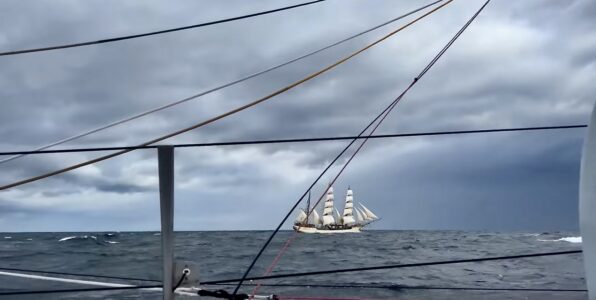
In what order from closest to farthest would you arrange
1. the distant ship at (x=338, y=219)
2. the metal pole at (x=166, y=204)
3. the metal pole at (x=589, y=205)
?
the metal pole at (x=589, y=205) → the metal pole at (x=166, y=204) → the distant ship at (x=338, y=219)

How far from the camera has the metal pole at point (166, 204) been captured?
219 centimetres

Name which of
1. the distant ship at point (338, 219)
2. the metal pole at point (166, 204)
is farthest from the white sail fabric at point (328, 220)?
the metal pole at point (166, 204)

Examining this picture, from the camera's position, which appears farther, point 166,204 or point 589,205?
point 166,204

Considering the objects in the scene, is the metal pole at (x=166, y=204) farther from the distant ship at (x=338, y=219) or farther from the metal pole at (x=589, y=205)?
the distant ship at (x=338, y=219)

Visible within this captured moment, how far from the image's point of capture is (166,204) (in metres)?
2.21

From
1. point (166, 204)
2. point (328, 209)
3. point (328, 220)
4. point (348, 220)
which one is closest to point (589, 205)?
point (166, 204)

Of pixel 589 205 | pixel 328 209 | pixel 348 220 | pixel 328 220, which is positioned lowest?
pixel 589 205

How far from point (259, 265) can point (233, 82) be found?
55.1 feet

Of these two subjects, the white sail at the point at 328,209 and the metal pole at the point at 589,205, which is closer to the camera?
the metal pole at the point at 589,205

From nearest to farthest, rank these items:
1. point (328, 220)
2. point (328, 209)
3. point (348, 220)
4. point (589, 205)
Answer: point (589, 205) < point (328, 220) < point (328, 209) < point (348, 220)

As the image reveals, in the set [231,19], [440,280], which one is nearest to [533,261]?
[440,280]

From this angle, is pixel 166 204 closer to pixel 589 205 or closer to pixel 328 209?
pixel 589 205

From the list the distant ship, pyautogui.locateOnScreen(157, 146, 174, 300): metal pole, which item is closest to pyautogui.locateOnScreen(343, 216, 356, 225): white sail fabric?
the distant ship

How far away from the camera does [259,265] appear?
753 inches
